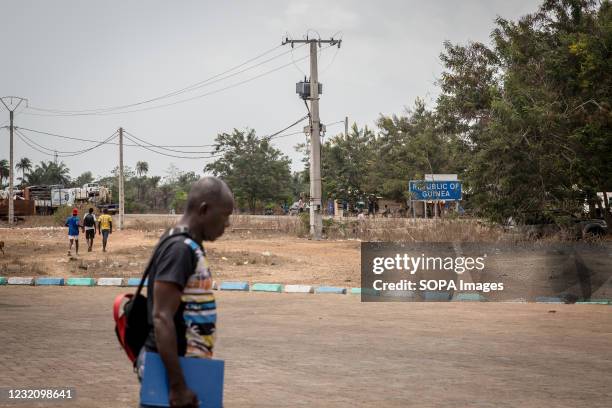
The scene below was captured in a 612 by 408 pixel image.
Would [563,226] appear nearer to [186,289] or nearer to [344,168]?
[186,289]

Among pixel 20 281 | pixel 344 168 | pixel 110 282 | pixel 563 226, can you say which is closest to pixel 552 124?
pixel 563 226

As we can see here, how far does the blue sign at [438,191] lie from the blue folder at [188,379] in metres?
25.4

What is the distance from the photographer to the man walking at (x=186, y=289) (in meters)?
3.36

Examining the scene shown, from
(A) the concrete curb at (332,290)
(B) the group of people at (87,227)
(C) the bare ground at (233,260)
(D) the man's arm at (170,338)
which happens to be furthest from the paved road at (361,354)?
(B) the group of people at (87,227)

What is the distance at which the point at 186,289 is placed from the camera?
3498 mm

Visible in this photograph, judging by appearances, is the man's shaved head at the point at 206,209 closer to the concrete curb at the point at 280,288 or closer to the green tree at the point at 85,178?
Answer: the concrete curb at the point at 280,288

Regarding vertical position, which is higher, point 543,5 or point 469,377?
point 543,5

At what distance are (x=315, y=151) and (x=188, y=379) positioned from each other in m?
37.6

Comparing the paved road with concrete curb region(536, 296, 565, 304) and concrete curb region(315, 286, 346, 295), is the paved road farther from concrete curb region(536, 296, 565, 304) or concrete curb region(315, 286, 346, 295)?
concrete curb region(315, 286, 346, 295)

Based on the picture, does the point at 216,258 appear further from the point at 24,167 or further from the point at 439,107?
the point at 24,167

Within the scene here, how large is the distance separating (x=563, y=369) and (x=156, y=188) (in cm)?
9765

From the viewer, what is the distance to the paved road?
8023 mm

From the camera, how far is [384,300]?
1866 centimetres

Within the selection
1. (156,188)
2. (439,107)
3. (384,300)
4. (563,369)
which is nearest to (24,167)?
(156,188)
